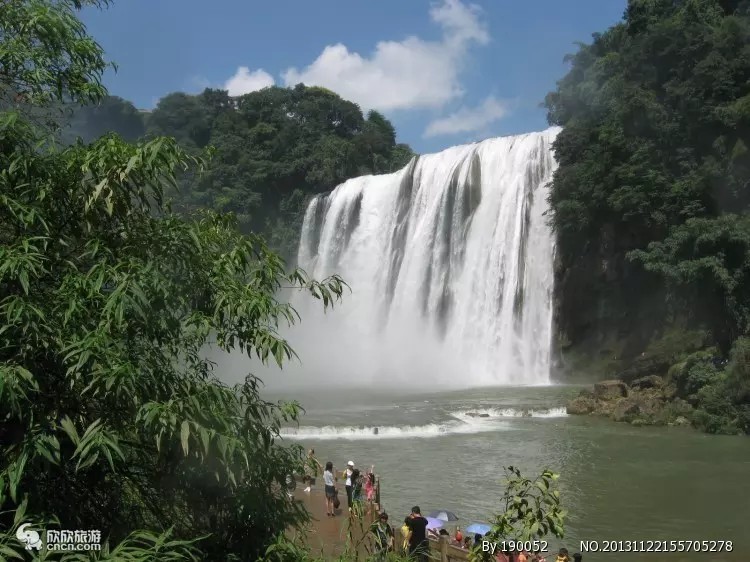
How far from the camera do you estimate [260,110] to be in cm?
6581

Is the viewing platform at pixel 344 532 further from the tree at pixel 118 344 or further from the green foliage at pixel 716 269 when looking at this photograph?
the green foliage at pixel 716 269

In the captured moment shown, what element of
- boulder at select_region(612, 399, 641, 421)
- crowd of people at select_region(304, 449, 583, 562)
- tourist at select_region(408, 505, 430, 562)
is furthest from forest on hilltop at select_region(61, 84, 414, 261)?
tourist at select_region(408, 505, 430, 562)

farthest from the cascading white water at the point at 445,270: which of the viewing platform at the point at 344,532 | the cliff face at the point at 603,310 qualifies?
the viewing platform at the point at 344,532

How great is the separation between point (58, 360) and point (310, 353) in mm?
38442

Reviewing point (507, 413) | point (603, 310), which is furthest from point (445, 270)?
point (507, 413)

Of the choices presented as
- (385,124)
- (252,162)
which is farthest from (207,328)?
(385,124)

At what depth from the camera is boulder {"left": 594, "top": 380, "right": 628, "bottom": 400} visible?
2178cm

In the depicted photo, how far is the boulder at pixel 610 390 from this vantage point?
21.8 m

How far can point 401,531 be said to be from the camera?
729 centimetres

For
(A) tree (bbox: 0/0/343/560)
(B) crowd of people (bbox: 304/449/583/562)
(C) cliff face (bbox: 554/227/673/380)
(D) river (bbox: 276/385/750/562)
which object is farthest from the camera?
(C) cliff face (bbox: 554/227/673/380)

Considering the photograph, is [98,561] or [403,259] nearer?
[98,561]

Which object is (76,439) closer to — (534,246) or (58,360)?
(58,360)

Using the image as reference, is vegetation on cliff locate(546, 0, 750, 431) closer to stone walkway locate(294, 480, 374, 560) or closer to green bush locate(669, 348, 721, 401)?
green bush locate(669, 348, 721, 401)

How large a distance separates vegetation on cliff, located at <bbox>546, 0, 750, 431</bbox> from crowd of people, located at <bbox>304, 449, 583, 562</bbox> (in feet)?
41.8
